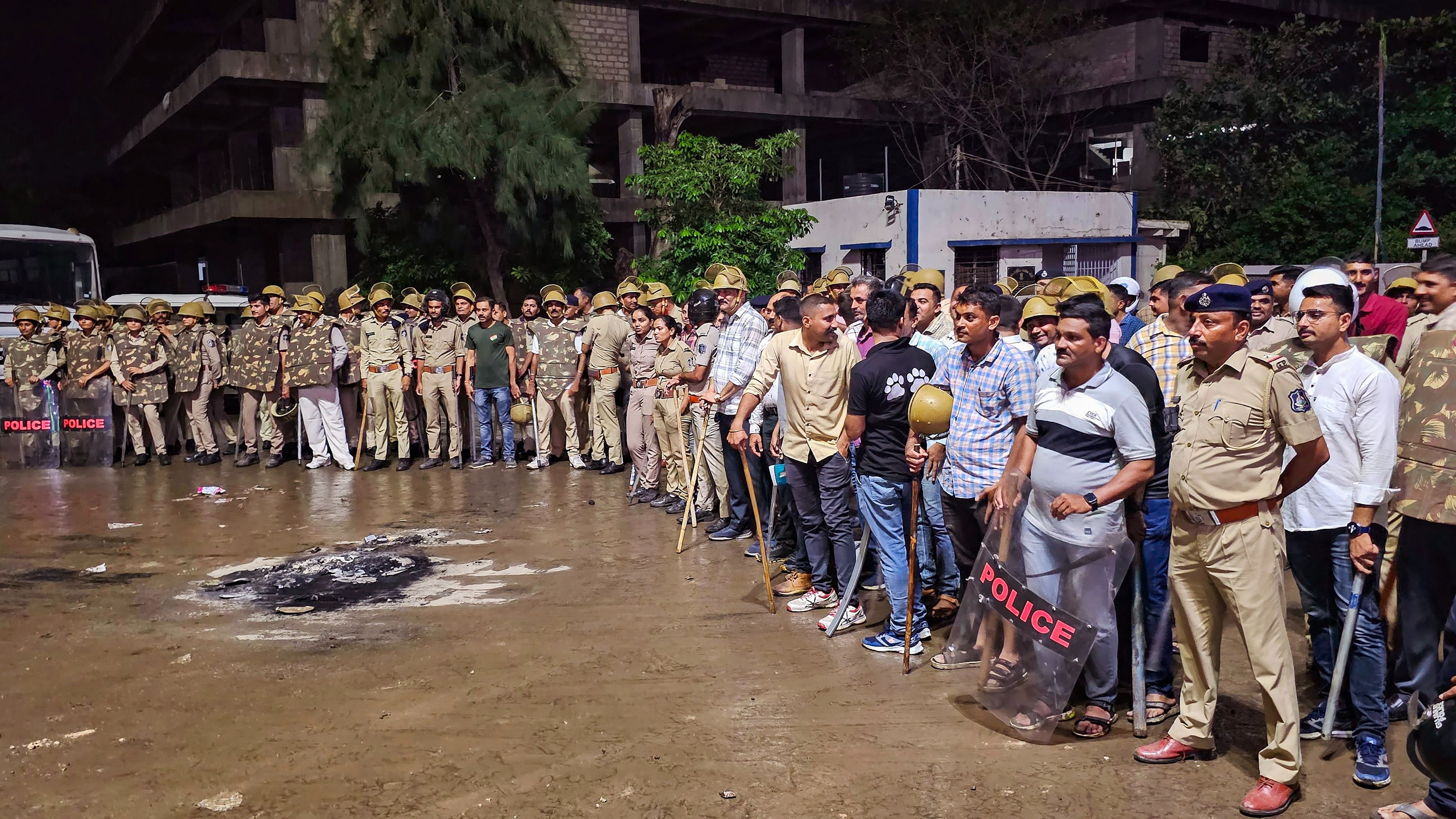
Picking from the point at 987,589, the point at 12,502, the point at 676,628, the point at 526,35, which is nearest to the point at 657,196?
the point at 526,35

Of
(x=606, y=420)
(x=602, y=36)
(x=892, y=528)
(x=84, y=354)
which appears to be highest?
(x=602, y=36)

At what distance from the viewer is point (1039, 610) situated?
4.76m

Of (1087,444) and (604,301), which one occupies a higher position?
(604,301)

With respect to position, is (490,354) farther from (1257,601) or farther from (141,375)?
(1257,601)

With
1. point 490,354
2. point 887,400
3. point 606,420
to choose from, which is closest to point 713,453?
point 606,420

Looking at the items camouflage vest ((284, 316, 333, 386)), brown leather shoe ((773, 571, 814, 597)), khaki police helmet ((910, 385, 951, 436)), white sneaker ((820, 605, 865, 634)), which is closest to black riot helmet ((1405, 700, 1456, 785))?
khaki police helmet ((910, 385, 951, 436))

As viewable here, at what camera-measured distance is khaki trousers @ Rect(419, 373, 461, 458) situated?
12.6 m

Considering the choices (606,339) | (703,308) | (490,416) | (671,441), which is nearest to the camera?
(703,308)

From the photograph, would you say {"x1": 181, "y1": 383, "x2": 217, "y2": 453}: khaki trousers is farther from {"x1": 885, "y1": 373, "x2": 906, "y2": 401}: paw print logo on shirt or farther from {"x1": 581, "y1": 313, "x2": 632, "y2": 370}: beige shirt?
{"x1": 885, "y1": 373, "x2": 906, "y2": 401}: paw print logo on shirt

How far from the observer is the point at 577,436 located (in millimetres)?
12555

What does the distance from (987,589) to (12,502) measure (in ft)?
34.9

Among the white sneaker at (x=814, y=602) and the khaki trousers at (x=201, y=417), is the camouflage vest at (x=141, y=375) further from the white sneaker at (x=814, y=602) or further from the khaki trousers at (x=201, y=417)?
the white sneaker at (x=814, y=602)

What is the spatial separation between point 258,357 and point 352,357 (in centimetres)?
116

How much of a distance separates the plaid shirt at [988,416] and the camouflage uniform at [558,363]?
703 cm
